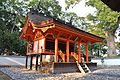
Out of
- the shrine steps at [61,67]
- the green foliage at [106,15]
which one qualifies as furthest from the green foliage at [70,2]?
the shrine steps at [61,67]

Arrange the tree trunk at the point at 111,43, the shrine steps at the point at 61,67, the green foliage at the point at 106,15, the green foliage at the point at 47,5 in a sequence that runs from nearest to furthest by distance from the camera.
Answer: the shrine steps at the point at 61,67
the green foliage at the point at 106,15
the tree trunk at the point at 111,43
the green foliage at the point at 47,5

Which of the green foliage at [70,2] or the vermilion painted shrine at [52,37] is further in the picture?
the green foliage at [70,2]

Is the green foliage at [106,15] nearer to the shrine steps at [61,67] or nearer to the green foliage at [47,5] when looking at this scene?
the green foliage at [47,5]

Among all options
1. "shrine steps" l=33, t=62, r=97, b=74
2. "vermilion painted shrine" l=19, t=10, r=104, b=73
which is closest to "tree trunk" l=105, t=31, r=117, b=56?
"vermilion painted shrine" l=19, t=10, r=104, b=73

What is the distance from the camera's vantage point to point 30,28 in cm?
1504

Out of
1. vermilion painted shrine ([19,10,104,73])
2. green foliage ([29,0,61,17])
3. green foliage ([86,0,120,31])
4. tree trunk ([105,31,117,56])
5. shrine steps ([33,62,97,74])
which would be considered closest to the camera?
shrine steps ([33,62,97,74])

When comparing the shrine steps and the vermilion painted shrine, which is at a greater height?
the vermilion painted shrine

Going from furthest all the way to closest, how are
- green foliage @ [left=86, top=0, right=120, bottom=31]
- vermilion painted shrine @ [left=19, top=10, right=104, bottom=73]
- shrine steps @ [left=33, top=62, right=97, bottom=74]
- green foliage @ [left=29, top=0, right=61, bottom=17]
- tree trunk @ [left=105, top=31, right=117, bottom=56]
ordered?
green foliage @ [left=29, top=0, right=61, bottom=17] → tree trunk @ [left=105, top=31, right=117, bottom=56] → green foliage @ [left=86, top=0, right=120, bottom=31] → vermilion painted shrine @ [left=19, top=10, right=104, bottom=73] → shrine steps @ [left=33, top=62, right=97, bottom=74]

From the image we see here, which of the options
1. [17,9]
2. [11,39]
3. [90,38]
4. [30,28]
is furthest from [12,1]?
[90,38]

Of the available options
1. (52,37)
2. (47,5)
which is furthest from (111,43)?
(52,37)

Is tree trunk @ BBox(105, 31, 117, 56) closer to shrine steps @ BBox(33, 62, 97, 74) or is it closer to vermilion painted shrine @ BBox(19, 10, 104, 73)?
vermilion painted shrine @ BBox(19, 10, 104, 73)

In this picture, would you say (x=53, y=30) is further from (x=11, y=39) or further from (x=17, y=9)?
(x=17, y=9)

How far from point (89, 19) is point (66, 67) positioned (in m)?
15.2

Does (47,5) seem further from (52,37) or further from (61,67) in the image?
(61,67)
